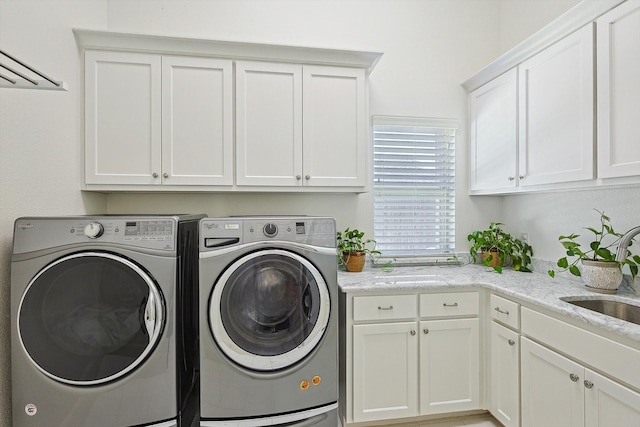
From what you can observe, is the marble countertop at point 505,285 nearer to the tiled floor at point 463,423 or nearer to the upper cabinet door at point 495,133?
the upper cabinet door at point 495,133

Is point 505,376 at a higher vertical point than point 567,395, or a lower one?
lower

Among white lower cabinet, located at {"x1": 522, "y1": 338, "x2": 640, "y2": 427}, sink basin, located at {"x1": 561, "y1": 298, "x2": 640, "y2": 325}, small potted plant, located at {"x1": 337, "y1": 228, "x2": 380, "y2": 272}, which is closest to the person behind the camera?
white lower cabinet, located at {"x1": 522, "y1": 338, "x2": 640, "y2": 427}

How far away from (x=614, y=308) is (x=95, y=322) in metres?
2.52

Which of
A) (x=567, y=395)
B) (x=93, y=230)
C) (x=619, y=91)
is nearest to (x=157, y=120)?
(x=93, y=230)

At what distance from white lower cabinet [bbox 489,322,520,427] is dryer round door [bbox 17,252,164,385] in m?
1.83

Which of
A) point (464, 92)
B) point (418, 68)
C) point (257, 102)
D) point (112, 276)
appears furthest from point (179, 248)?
point (464, 92)

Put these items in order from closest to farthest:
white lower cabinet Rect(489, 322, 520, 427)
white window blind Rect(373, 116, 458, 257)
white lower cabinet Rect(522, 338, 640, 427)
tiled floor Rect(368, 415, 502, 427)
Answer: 1. white lower cabinet Rect(522, 338, 640, 427)
2. white lower cabinet Rect(489, 322, 520, 427)
3. tiled floor Rect(368, 415, 502, 427)
4. white window blind Rect(373, 116, 458, 257)

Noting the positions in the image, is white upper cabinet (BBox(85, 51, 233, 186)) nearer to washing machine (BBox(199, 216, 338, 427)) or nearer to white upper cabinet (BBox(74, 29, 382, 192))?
white upper cabinet (BBox(74, 29, 382, 192))

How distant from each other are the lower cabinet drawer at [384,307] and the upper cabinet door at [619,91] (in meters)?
1.19

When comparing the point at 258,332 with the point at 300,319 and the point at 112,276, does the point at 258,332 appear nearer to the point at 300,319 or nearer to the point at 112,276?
the point at 300,319

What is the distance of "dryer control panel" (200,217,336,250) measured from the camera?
165 cm

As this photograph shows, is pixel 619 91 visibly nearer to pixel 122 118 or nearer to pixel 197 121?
pixel 197 121

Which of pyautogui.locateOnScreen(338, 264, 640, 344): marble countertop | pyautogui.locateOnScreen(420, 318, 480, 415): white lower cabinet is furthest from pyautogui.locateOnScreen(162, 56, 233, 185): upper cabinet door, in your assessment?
pyautogui.locateOnScreen(420, 318, 480, 415): white lower cabinet

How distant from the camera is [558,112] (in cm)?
186
